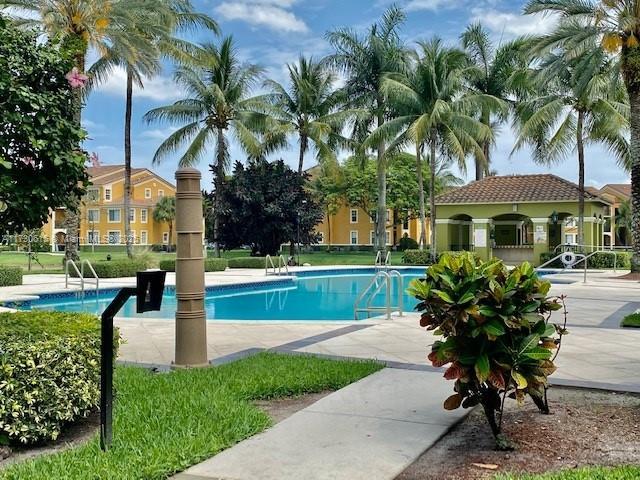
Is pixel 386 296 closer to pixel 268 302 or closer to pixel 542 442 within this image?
pixel 268 302

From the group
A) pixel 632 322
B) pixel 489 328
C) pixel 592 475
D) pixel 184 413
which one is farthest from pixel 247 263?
pixel 592 475

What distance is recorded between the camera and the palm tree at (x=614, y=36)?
17.4 metres

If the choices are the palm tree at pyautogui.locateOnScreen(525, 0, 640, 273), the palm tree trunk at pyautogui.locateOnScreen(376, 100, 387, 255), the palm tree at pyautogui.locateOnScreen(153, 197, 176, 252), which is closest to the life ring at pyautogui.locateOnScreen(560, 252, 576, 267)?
the palm tree at pyautogui.locateOnScreen(525, 0, 640, 273)

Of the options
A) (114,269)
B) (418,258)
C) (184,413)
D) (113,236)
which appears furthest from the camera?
(113,236)

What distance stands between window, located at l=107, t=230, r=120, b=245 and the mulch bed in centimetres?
5976

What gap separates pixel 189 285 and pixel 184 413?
2056mm

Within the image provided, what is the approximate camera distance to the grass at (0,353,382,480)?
3477 mm

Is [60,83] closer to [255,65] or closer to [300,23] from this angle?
[300,23]

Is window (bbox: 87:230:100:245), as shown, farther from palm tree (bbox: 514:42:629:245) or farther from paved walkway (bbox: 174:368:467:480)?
paved walkway (bbox: 174:368:467:480)

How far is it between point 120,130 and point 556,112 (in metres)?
19.3

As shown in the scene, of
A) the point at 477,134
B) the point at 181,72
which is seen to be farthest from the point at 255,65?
the point at 477,134

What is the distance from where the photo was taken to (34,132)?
4297 millimetres

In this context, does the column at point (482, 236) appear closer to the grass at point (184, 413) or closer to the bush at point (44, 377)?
the grass at point (184, 413)

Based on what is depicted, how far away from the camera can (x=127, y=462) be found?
3.51 m
